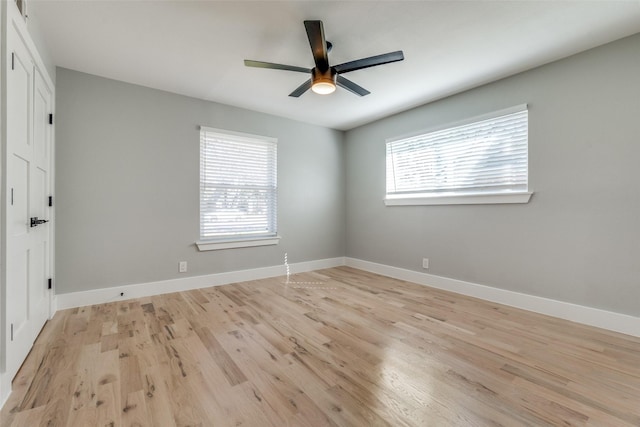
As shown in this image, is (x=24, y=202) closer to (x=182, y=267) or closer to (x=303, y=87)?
(x=182, y=267)

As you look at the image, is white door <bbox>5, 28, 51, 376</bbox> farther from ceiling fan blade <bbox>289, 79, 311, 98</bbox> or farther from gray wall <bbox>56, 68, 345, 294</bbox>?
ceiling fan blade <bbox>289, 79, 311, 98</bbox>

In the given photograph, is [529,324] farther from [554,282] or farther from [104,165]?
[104,165]

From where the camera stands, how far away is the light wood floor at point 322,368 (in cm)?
138

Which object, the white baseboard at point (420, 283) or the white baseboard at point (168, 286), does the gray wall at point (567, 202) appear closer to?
the white baseboard at point (420, 283)

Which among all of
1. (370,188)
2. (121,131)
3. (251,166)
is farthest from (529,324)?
(121,131)

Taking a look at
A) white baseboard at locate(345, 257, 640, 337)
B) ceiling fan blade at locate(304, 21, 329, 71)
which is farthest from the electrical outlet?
white baseboard at locate(345, 257, 640, 337)

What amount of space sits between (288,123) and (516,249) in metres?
3.47

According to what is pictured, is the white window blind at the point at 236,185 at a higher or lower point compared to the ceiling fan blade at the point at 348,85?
lower

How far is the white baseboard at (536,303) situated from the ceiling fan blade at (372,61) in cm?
261

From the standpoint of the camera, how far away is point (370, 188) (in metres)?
4.57

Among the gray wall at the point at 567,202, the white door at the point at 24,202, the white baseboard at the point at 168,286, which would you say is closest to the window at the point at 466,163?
the gray wall at the point at 567,202

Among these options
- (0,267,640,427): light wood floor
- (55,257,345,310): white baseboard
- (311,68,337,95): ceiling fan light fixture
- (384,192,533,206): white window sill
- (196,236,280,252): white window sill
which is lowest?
(0,267,640,427): light wood floor

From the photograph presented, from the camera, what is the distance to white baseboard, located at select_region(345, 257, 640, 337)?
2.30 metres

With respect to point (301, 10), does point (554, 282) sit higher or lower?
lower
